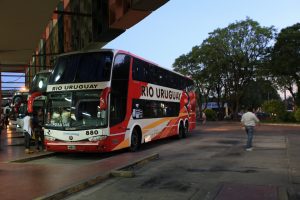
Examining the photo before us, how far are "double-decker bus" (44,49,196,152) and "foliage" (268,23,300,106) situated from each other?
3400 centimetres

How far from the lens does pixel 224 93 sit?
60.8 m

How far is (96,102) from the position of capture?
15469 millimetres

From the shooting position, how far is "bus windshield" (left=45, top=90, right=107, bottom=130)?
1539 centimetres

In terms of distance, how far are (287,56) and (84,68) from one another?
1482 inches

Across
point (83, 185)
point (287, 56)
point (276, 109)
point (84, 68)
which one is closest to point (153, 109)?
point (84, 68)

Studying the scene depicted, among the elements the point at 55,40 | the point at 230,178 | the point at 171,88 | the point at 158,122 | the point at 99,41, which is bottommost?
the point at 230,178

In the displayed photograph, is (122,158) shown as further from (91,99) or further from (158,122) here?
(158,122)

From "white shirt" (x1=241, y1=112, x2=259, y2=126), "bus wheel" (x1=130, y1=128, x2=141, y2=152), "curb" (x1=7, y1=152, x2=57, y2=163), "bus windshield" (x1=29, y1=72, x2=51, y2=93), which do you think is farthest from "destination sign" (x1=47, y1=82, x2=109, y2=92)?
"bus windshield" (x1=29, y1=72, x2=51, y2=93)

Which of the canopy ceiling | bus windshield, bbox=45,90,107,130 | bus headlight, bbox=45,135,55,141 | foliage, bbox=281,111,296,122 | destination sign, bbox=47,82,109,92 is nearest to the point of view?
bus windshield, bbox=45,90,107,130

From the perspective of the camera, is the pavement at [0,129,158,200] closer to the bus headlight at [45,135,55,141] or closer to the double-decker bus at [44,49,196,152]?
the bus headlight at [45,135,55,141]

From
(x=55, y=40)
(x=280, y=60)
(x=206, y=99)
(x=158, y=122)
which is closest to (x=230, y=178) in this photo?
(x=158, y=122)

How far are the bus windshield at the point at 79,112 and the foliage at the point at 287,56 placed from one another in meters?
37.3

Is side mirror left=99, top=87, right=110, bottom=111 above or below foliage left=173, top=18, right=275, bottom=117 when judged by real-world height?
below

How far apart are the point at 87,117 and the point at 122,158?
1.82 meters
